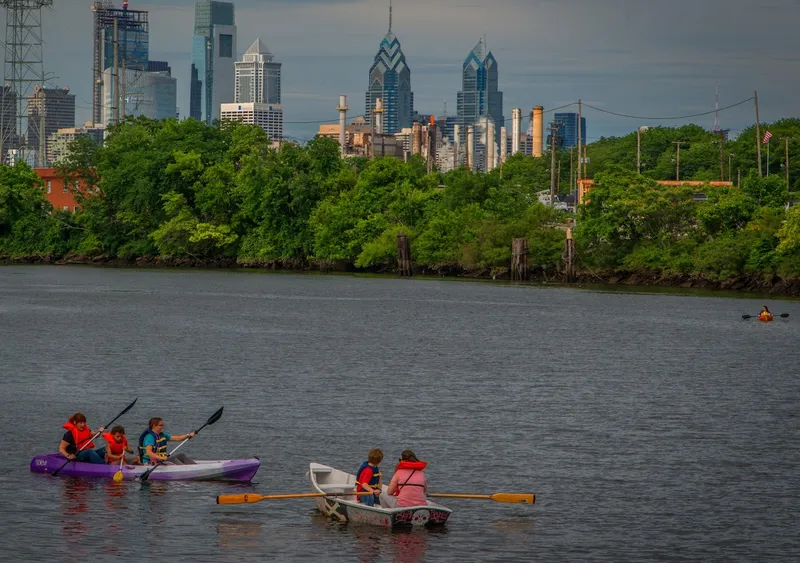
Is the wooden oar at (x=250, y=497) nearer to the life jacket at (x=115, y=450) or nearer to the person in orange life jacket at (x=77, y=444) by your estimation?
the life jacket at (x=115, y=450)

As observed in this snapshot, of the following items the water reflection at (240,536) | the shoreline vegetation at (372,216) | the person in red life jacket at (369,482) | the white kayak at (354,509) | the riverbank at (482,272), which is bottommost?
the water reflection at (240,536)

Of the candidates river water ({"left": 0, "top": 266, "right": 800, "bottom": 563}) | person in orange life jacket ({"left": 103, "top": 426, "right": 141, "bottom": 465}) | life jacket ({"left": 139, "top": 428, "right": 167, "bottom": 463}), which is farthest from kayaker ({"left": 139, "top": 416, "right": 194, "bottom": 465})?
river water ({"left": 0, "top": 266, "right": 800, "bottom": 563})

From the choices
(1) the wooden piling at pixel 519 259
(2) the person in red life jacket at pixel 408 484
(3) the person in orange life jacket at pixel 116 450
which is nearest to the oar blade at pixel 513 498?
(2) the person in red life jacket at pixel 408 484

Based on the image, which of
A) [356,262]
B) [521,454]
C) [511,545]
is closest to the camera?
[511,545]

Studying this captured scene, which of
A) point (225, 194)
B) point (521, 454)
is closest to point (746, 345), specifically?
point (521, 454)

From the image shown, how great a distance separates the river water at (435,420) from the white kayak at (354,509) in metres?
0.28

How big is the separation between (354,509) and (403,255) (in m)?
104

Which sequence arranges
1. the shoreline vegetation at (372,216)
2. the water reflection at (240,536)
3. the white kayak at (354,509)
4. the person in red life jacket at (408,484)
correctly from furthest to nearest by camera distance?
1. the shoreline vegetation at (372,216)
2. the white kayak at (354,509)
3. the person in red life jacket at (408,484)
4. the water reflection at (240,536)

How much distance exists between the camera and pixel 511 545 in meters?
27.6

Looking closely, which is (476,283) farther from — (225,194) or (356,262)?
(225,194)

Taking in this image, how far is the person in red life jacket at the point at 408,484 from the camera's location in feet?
90.1

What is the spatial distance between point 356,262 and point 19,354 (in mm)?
79207

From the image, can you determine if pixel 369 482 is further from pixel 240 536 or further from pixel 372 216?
pixel 372 216

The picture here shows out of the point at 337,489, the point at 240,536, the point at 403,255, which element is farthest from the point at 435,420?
the point at 403,255
